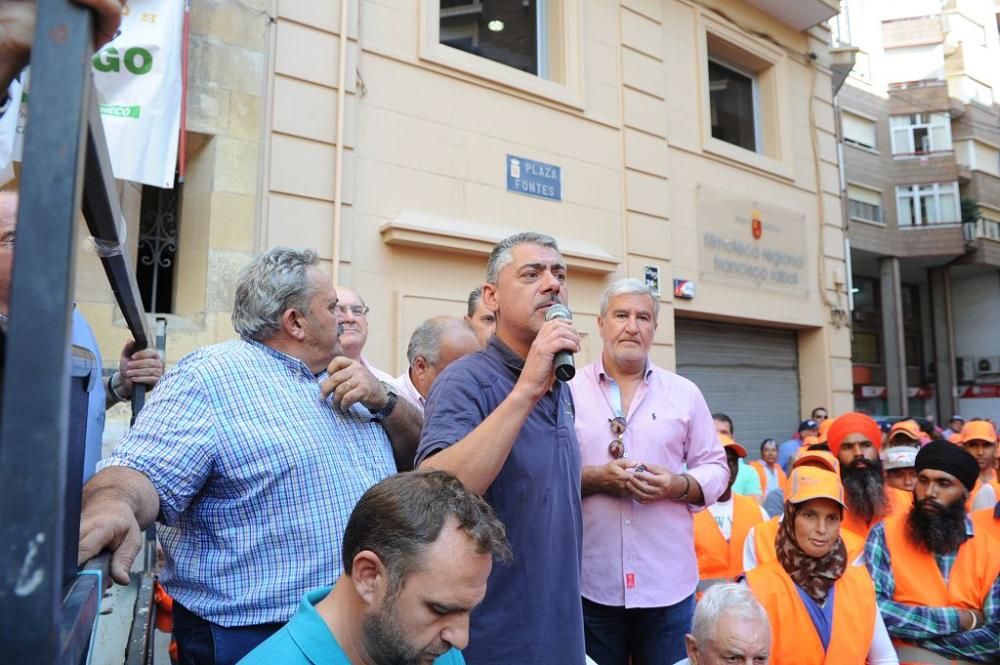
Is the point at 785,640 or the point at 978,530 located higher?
the point at 978,530

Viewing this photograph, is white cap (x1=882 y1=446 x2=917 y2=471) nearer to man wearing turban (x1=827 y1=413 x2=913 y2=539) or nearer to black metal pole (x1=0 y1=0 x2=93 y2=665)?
man wearing turban (x1=827 y1=413 x2=913 y2=539)

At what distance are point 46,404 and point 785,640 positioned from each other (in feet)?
9.58

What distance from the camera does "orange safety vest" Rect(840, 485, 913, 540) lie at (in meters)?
3.87

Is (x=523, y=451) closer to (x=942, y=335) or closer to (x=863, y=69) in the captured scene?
(x=863, y=69)

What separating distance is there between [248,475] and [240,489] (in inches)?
1.8

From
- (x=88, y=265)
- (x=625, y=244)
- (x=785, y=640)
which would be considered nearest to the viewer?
(x=785, y=640)

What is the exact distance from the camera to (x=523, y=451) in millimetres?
2020

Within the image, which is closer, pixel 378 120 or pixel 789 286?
pixel 378 120

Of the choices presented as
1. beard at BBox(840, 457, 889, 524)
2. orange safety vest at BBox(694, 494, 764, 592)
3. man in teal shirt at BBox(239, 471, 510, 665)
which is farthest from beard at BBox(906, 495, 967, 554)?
man in teal shirt at BBox(239, 471, 510, 665)

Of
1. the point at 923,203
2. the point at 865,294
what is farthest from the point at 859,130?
the point at 865,294

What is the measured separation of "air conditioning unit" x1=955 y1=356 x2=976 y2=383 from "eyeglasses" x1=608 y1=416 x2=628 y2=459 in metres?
27.3

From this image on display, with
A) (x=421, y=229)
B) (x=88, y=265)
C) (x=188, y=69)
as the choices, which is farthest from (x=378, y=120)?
(x=88, y=265)

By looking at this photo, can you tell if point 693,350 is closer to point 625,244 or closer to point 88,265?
point 625,244

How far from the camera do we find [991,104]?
85.7ft
